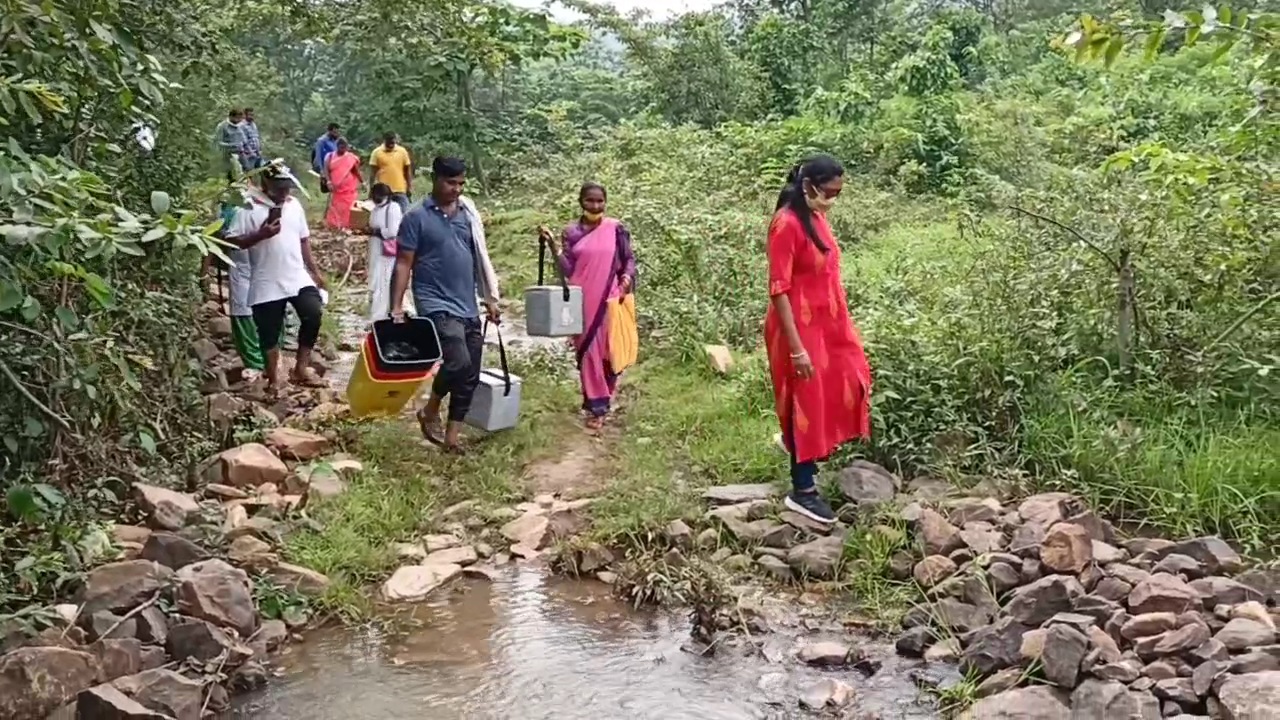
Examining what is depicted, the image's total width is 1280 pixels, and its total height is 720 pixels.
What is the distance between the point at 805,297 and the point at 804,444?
26.3 inches

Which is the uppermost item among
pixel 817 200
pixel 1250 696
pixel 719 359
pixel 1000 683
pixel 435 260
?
pixel 817 200

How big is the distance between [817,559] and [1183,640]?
1.59 metres

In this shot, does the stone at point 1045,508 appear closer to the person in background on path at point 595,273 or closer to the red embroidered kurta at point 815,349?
the red embroidered kurta at point 815,349

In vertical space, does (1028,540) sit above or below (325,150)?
below


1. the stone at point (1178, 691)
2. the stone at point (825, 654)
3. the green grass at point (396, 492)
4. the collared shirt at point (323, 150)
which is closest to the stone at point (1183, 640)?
the stone at point (1178, 691)

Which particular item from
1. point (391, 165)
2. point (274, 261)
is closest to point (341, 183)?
point (391, 165)

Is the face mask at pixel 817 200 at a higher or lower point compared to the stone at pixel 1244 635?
higher

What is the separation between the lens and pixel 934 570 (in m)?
4.85

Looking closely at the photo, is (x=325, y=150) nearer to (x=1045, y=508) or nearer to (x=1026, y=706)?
(x=1045, y=508)

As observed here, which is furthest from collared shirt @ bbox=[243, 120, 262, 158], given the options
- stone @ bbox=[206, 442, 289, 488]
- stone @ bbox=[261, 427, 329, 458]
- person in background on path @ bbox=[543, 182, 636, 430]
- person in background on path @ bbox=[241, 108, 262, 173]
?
stone @ bbox=[206, 442, 289, 488]

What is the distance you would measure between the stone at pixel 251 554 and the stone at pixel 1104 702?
128 inches

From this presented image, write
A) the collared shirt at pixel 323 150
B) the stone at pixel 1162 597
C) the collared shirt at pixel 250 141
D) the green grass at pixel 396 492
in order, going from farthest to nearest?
the collared shirt at pixel 323 150
the collared shirt at pixel 250 141
the green grass at pixel 396 492
the stone at pixel 1162 597

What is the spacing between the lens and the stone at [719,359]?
310 inches

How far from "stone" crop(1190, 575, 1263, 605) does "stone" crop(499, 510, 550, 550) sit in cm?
286
